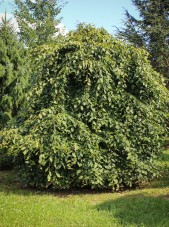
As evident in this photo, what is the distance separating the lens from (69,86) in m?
6.33

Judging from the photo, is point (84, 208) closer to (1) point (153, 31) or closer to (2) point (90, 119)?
(2) point (90, 119)

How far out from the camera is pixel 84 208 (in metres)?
5.03

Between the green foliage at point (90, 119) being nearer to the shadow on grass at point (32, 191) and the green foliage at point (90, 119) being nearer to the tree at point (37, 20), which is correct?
the shadow on grass at point (32, 191)

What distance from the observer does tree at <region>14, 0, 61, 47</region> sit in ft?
73.6

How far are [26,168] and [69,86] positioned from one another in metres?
1.90

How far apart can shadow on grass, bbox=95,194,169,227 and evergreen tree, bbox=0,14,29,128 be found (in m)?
4.59

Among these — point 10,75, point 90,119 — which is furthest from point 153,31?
A: point 90,119

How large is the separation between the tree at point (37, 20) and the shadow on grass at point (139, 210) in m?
18.1

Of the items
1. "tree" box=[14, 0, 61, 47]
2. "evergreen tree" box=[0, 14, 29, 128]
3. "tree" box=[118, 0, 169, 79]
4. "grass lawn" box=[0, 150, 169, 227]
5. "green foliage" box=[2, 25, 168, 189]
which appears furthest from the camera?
"tree" box=[14, 0, 61, 47]

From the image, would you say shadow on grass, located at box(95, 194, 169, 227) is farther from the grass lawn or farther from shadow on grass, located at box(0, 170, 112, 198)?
shadow on grass, located at box(0, 170, 112, 198)

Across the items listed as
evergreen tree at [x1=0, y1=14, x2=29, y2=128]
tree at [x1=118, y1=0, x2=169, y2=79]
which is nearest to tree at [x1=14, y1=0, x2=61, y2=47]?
tree at [x1=118, y1=0, x2=169, y2=79]

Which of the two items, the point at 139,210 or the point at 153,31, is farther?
the point at 153,31

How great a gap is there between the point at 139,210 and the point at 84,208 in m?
0.90

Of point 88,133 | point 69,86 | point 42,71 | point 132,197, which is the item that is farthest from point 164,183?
point 42,71
